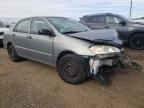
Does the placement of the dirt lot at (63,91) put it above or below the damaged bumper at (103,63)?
below

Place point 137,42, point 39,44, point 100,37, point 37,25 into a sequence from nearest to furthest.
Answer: point 100,37 → point 39,44 → point 37,25 → point 137,42

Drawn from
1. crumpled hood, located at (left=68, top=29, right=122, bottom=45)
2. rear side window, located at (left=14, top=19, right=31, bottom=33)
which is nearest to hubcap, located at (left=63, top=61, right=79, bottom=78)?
crumpled hood, located at (left=68, top=29, right=122, bottom=45)

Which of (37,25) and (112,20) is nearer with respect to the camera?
(37,25)

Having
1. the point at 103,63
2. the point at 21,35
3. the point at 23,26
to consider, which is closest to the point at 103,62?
the point at 103,63

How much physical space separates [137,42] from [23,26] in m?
4.88

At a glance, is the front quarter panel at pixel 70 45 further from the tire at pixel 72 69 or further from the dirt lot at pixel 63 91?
the dirt lot at pixel 63 91

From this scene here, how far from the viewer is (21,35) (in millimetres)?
6469

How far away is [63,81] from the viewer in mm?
5180

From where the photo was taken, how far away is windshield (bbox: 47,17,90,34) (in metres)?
5.44

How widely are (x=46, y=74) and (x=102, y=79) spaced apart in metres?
1.69

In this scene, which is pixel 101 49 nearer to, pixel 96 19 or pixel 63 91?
pixel 63 91

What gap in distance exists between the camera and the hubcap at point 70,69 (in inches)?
190

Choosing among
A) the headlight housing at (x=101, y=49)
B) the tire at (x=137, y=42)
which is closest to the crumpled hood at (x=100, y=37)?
the headlight housing at (x=101, y=49)

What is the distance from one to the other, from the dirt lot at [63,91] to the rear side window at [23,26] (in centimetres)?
123
